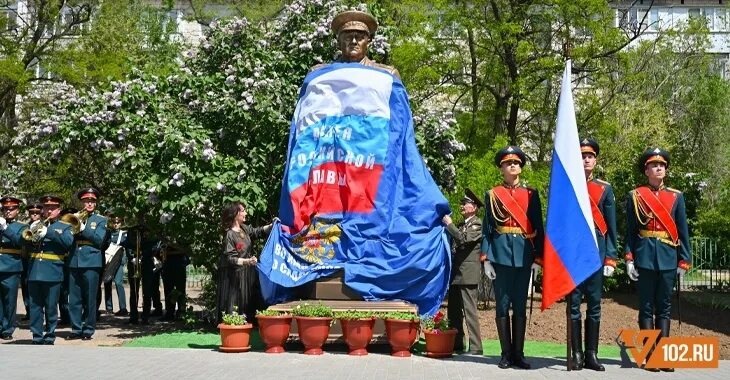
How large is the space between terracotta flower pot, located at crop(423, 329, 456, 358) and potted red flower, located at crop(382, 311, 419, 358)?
7.6 inches

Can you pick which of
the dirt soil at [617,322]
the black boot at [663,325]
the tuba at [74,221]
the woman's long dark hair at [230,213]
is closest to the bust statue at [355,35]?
the woman's long dark hair at [230,213]

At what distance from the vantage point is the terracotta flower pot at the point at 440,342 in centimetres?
973

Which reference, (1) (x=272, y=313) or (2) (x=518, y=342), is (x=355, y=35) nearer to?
(1) (x=272, y=313)

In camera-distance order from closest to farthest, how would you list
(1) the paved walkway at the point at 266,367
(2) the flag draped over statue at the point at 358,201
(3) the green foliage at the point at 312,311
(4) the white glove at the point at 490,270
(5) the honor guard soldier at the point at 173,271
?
(1) the paved walkway at the point at 266,367
(4) the white glove at the point at 490,270
(3) the green foliage at the point at 312,311
(2) the flag draped over statue at the point at 358,201
(5) the honor guard soldier at the point at 173,271

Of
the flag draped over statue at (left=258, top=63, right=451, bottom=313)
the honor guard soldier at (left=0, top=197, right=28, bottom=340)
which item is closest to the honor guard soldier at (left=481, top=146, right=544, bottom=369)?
the flag draped over statue at (left=258, top=63, right=451, bottom=313)

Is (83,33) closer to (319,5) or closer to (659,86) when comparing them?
(319,5)

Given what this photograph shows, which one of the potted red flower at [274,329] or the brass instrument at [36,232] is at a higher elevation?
the brass instrument at [36,232]

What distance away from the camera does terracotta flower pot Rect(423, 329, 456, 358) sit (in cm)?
973

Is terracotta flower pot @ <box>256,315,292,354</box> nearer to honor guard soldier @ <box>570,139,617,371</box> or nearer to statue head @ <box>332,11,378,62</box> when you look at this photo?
honor guard soldier @ <box>570,139,617,371</box>

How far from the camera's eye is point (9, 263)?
40.2 ft

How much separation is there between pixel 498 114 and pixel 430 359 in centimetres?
1233

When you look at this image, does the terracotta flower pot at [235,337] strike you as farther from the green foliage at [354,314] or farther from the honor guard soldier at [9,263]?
the honor guard soldier at [9,263]

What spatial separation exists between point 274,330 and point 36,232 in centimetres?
398

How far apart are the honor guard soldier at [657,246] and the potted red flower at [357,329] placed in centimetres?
286
